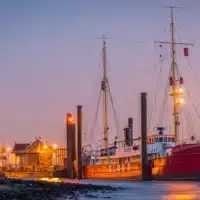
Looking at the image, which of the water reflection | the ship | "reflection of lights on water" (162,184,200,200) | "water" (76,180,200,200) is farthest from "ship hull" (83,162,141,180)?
"reflection of lights on water" (162,184,200,200)

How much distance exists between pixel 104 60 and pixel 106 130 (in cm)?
1043

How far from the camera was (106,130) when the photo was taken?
317 feet

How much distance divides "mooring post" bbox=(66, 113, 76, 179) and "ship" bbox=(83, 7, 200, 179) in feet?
10.4

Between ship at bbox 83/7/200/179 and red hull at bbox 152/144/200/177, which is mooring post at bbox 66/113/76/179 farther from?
red hull at bbox 152/144/200/177

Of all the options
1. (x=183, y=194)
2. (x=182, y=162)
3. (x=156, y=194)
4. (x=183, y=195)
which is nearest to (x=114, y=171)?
(x=182, y=162)

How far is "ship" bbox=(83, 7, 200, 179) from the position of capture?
7106 cm

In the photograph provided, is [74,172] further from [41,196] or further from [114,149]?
[41,196]

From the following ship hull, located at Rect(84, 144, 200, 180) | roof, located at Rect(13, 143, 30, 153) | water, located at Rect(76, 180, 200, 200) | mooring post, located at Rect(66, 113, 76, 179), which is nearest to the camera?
water, located at Rect(76, 180, 200, 200)

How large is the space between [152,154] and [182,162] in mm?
8485

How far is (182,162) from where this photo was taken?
7119 cm

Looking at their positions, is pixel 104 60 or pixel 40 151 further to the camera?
pixel 40 151

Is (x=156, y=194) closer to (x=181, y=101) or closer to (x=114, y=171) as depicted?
(x=181, y=101)

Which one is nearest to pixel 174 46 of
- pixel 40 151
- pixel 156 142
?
pixel 156 142

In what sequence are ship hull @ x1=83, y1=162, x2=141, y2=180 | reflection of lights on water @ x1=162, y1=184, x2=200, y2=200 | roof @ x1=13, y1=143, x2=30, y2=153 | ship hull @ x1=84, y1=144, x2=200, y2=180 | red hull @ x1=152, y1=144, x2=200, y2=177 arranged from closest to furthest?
1. reflection of lights on water @ x1=162, y1=184, x2=200, y2=200
2. red hull @ x1=152, y1=144, x2=200, y2=177
3. ship hull @ x1=84, y1=144, x2=200, y2=180
4. ship hull @ x1=83, y1=162, x2=141, y2=180
5. roof @ x1=13, y1=143, x2=30, y2=153
